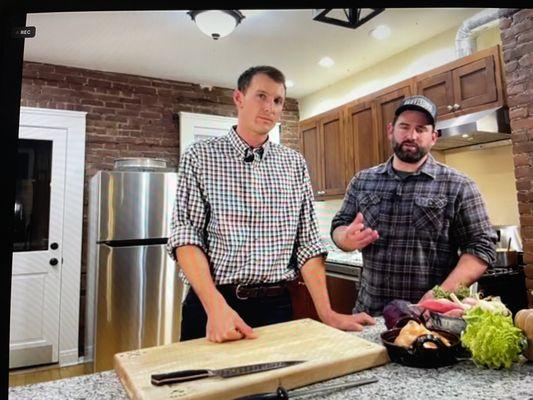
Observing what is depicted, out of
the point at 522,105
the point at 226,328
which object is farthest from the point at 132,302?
the point at 522,105

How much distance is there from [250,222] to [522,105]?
3.96ft

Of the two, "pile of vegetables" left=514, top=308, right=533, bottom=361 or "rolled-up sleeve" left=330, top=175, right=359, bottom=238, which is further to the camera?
"rolled-up sleeve" left=330, top=175, right=359, bottom=238

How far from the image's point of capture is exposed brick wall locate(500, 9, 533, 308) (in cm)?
129

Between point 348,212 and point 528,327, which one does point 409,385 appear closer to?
point 528,327

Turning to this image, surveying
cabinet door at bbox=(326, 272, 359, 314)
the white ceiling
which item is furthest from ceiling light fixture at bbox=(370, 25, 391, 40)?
cabinet door at bbox=(326, 272, 359, 314)

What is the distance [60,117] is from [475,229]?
1772mm

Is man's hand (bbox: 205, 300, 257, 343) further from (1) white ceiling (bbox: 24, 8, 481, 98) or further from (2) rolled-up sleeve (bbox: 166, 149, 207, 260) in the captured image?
(1) white ceiling (bbox: 24, 8, 481, 98)

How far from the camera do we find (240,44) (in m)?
1.29

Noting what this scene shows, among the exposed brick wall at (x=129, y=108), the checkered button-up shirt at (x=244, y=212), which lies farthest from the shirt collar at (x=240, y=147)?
the exposed brick wall at (x=129, y=108)

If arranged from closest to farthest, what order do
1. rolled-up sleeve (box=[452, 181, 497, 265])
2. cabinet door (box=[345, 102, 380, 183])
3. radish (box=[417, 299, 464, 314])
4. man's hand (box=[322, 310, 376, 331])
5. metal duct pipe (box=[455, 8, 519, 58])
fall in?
radish (box=[417, 299, 464, 314])
man's hand (box=[322, 310, 376, 331])
rolled-up sleeve (box=[452, 181, 497, 265])
metal duct pipe (box=[455, 8, 519, 58])
cabinet door (box=[345, 102, 380, 183])

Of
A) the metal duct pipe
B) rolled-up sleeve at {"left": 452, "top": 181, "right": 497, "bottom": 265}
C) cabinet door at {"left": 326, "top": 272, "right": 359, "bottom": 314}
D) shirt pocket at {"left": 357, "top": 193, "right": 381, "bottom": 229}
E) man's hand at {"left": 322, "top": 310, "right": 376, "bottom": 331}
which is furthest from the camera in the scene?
cabinet door at {"left": 326, "top": 272, "right": 359, "bottom": 314}

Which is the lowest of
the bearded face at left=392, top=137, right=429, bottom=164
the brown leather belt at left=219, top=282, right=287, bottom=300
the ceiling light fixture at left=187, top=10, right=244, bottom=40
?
the brown leather belt at left=219, top=282, right=287, bottom=300

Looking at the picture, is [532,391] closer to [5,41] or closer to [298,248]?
[298,248]

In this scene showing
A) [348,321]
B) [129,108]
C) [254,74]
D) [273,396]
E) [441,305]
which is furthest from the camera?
[129,108]
